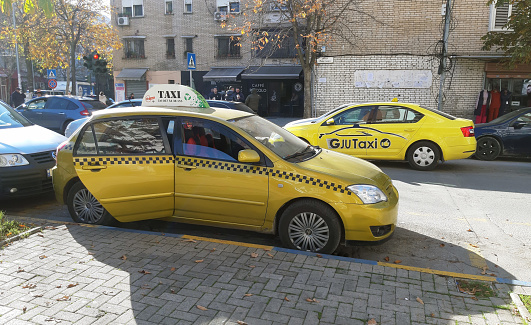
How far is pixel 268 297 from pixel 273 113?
24.0 meters

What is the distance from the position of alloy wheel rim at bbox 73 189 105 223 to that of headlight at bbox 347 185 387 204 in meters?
3.20

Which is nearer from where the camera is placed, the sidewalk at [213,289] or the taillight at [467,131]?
the sidewalk at [213,289]

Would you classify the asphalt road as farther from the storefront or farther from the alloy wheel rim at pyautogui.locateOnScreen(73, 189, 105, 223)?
the storefront

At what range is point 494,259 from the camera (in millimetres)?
4738

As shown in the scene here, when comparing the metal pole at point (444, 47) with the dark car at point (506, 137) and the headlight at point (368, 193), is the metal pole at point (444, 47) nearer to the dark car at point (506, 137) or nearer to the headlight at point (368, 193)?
the dark car at point (506, 137)

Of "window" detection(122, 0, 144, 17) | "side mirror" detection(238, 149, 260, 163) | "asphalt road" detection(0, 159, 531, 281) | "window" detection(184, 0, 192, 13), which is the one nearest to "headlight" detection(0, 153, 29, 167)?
"asphalt road" detection(0, 159, 531, 281)

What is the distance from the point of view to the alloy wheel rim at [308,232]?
457 cm

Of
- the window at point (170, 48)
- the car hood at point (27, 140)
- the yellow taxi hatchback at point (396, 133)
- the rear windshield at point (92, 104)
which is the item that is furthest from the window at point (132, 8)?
the car hood at point (27, 140)

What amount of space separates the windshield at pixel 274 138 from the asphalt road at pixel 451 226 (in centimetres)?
112

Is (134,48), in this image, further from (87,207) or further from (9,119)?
(87,207)

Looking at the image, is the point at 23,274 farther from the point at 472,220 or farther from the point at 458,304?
the point at 472,220

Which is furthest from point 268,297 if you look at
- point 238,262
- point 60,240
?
point 60,240

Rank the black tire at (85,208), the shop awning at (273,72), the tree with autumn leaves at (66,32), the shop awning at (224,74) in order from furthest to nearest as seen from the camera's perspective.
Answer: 1. the shop awning at (224,74)
2. the shop awning at (273,72)
3. the tree with autumn leaves at (66,32)
4. the black tire at (85,208)

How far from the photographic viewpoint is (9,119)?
24.5 feet
